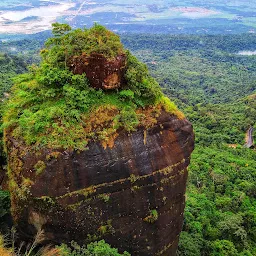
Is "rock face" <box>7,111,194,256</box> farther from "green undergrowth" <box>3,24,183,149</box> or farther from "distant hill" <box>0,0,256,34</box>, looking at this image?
"distant hill" <box>0,0,256,34</box>

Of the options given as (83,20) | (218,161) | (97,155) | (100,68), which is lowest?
(218,161)

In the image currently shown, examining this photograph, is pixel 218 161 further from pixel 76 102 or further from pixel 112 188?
pixel 76 102

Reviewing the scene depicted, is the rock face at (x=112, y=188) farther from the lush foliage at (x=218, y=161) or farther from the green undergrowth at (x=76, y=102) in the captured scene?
the lush foliage at (x=218, y=161)

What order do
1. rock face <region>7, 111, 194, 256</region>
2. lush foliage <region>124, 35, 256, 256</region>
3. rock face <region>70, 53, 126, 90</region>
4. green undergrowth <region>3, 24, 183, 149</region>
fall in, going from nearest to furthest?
rock face <region>7, 111, 194, 256</region>
green undergrowth <region>3, 24, 183, 149</region>
rock face <region>70, 53, 126, 90</region>
lush foliage <region>124, 35, 256, 256</region>

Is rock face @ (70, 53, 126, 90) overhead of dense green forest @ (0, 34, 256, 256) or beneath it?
overhead

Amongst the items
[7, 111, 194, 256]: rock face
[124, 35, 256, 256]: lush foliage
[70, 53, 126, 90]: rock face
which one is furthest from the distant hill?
[7, 111, 194, 256]: rock face

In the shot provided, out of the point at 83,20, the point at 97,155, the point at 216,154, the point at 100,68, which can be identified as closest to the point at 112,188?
the point at 97,155

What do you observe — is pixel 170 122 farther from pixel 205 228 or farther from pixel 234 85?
pixel 234 85
